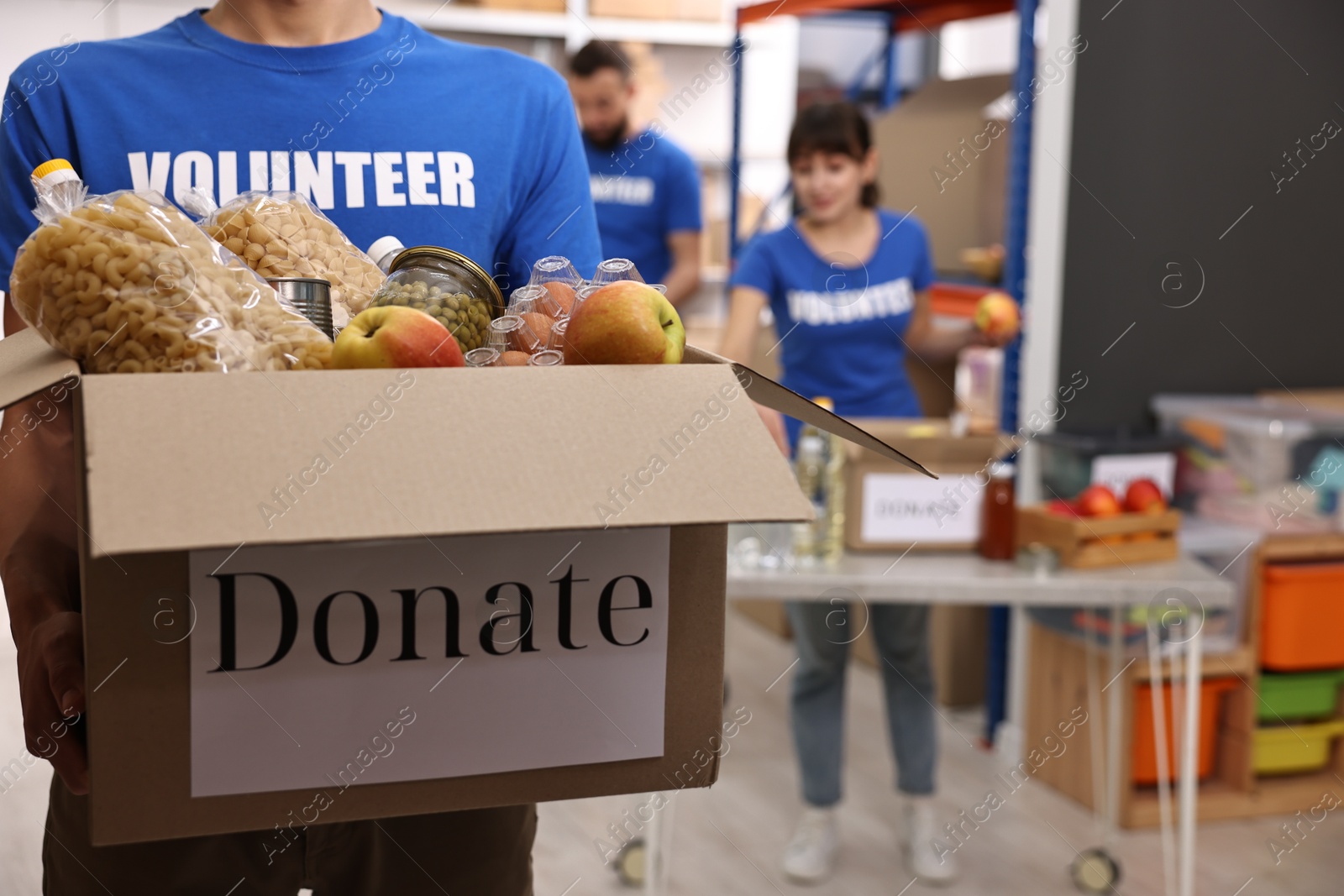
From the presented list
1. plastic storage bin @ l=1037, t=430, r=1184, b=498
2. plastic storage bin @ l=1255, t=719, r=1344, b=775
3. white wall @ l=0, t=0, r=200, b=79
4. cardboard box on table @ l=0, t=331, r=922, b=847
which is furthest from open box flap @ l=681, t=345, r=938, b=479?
white wall @ l=0, t=0, r=200, b=79

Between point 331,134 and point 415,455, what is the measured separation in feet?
1.62

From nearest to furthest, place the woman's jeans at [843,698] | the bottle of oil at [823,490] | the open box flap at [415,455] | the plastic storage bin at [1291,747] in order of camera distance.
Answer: the open box flap at [415,455], the bottle of oil at [823,490], the woman's jeans at [843,698], the plastic storage bin at [1291,747]

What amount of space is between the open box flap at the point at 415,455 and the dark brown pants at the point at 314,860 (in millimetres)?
409

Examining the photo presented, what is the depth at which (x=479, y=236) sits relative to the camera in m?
1.05

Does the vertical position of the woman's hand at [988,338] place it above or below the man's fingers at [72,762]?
above

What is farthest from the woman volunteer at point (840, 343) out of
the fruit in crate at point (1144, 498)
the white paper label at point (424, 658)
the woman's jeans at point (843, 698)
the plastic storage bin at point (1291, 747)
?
the white paper label at point (424, 658)

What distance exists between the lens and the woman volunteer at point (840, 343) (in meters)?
2.61

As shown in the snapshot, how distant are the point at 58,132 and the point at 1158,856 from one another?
8.48 ft

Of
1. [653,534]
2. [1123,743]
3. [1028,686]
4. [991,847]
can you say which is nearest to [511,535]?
[653,534]

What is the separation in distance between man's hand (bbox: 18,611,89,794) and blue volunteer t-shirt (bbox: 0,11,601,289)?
0.36 m

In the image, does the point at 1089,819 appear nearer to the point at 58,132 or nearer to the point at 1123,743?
the point at 1123,743

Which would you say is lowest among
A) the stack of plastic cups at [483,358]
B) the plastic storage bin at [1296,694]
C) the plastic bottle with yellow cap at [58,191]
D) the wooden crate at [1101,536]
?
the plastic storage bin at [1296,694]

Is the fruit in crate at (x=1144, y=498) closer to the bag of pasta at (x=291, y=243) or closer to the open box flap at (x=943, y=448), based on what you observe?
the open box flap at (x=943, y=448)

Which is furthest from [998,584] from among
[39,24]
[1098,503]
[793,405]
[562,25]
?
[39,24]
